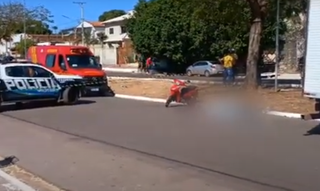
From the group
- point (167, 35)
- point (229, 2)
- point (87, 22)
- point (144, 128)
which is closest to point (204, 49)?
point (167, 35)

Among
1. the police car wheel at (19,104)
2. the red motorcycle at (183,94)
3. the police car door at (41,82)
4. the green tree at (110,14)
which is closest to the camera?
the red motorcycle at (183,94)

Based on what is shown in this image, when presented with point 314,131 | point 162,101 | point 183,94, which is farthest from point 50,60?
point 314,131

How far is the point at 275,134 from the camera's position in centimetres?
1412

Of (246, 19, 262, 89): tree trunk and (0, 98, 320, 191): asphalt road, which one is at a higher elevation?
(246, 19, 262, 89): tree trunk

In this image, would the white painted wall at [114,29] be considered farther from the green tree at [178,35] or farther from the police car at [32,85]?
the police car at [32,85]

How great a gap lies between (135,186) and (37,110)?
44.2 ft

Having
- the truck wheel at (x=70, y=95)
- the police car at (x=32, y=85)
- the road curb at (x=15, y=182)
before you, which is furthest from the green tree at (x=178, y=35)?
the road curb at (x=15, y=182)

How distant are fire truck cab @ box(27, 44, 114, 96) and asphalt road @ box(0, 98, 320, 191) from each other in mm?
5736

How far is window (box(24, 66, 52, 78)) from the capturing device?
22237mm

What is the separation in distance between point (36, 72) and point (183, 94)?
5302 millimetres

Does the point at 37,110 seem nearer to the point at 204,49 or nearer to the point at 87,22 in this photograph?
the point at 204,49

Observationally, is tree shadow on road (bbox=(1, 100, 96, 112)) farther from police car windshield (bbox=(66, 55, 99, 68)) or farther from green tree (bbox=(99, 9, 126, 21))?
green tree (bbox=(99, 9, 126, 21))

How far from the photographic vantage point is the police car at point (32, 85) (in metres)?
21.5

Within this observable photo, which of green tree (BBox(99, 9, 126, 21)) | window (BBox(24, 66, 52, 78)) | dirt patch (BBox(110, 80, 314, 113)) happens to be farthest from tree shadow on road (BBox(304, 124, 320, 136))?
green tree (BBox(99, 9, 126, 21))
